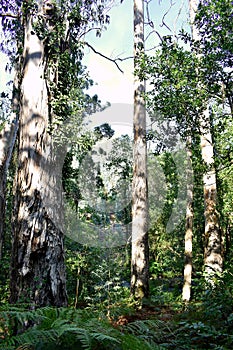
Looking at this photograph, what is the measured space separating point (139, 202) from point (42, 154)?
4.17m

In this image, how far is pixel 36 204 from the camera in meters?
4.43

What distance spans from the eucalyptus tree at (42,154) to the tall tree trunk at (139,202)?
2.27m

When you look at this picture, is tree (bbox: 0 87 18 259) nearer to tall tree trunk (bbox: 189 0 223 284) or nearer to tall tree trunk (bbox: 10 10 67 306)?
tall tree trunk (bbox: 10 10 67 306)

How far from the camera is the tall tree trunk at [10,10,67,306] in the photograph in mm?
4188

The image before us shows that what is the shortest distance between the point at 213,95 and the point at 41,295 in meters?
3.66

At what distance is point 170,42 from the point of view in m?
5.58

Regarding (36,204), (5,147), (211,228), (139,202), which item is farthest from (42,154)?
(5,147)

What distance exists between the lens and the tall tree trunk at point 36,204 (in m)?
4.19

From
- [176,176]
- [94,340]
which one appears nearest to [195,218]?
[176,176]

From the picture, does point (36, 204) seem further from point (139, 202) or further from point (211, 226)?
point (211, 226)

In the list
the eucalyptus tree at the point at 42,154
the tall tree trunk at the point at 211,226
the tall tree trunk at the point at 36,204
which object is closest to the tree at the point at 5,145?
the eucalyptus tree at the point at 42,154

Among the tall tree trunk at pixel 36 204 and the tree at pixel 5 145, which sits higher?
the tree at pixel 5 145

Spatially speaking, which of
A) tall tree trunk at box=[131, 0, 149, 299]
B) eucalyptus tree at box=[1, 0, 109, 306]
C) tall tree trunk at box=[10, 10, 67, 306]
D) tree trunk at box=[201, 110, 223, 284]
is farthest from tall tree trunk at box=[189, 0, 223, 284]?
tall tree trunk at box=[10, 10, 67, 306]

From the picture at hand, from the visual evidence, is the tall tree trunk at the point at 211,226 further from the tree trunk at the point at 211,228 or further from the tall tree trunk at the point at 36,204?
the tall tree trunk at the point at 36,204
